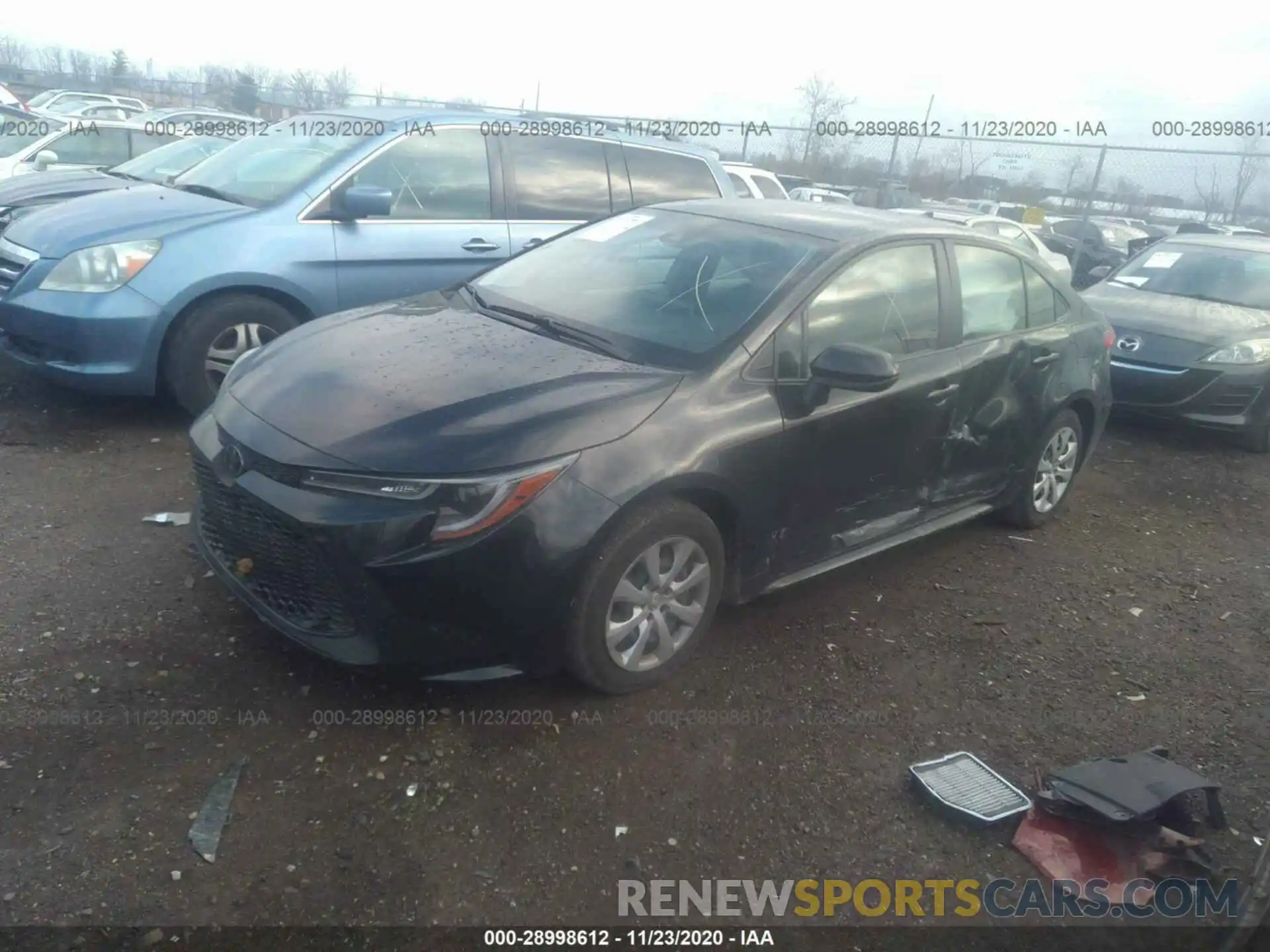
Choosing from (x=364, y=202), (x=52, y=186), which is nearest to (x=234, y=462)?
(x=364, y=202)

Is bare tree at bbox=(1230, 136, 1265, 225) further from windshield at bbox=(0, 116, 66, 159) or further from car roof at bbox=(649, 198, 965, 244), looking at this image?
windshield at bbox=(0, 116, 66, 159)

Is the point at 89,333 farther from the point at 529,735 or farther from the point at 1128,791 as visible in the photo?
the point at 1128,791

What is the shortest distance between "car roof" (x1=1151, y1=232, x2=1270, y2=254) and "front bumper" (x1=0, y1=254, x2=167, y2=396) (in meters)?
8.51

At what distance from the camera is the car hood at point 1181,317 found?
24.6 ft

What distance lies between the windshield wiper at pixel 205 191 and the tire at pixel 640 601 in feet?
12.4

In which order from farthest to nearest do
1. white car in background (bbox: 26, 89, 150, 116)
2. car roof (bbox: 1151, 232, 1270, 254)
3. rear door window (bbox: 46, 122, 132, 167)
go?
white car in background (bbox: 26, 89, 150, 116) < rear door window (bbox: 46, 122, 132, 167) < car roof (bbox: 1151, 232, 1270, 254)

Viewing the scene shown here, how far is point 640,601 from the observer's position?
131 inches

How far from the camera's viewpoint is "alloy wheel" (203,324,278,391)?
5344 mm

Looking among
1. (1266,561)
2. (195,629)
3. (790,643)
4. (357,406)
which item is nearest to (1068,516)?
(1266,561)

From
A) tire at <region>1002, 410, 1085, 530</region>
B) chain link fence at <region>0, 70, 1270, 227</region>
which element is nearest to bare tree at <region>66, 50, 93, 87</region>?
chain link fence at <region>0, 70, 1270, 227</region>

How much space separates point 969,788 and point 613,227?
2888 mm

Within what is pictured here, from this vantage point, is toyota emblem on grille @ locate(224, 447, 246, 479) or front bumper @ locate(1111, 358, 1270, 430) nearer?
toyota emblem on grille @ locate(224, 447, 246, 479)

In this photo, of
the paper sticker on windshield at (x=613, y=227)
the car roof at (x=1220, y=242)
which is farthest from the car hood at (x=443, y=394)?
the car roof at (x=1220, y=242)

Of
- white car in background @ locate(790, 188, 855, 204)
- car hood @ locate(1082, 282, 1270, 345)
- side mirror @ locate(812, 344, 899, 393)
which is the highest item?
side mirror @ locate(812, 344, 899, 393)
